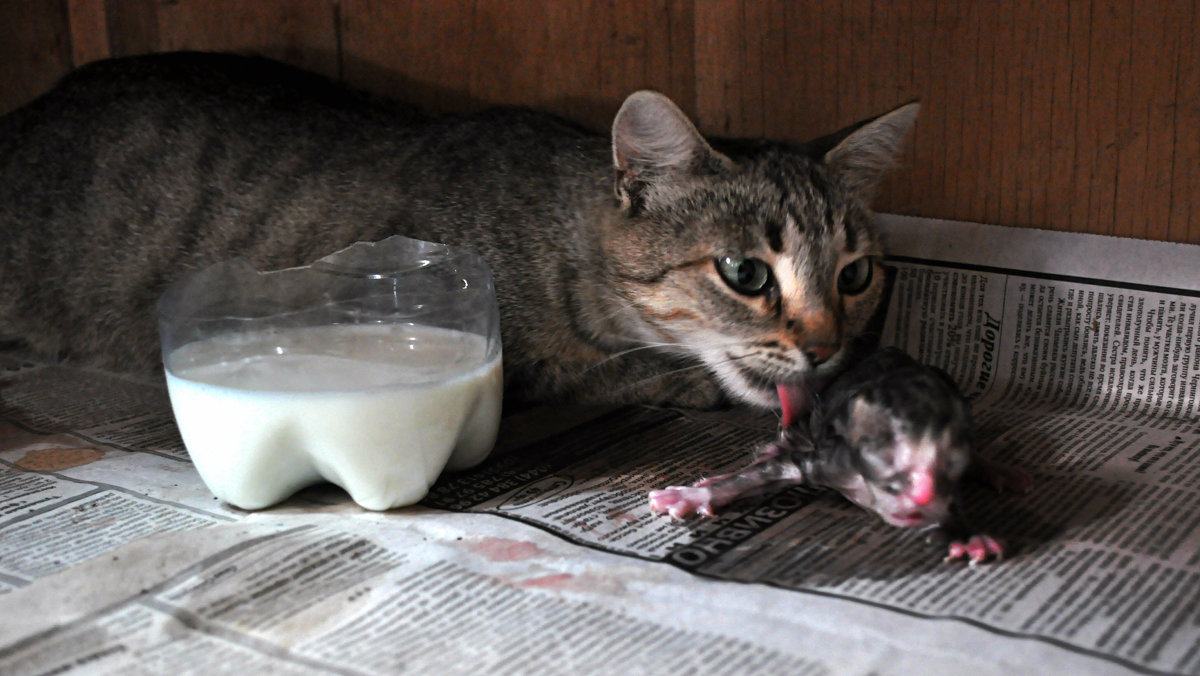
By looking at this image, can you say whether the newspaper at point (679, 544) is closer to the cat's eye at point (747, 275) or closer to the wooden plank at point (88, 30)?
the cat's eye at point (747, 275)

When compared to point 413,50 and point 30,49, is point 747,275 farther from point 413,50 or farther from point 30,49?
point 30,49

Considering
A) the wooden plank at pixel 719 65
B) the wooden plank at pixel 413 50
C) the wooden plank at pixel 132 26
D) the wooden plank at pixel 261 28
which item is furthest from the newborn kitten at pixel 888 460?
the wooden plank at pixel 132 26

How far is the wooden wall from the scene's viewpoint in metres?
1.55

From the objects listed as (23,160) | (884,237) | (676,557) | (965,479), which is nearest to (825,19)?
(884,237)

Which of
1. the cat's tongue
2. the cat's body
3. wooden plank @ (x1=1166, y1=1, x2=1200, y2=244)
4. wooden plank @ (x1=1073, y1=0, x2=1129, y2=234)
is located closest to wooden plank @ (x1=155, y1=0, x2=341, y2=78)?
the cat's body

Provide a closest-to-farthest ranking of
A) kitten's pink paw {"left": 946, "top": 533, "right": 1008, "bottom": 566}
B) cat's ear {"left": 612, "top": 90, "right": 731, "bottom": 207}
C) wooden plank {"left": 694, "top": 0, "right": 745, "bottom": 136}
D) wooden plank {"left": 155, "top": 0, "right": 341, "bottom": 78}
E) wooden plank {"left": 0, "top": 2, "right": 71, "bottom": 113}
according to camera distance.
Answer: kitten's pink paw {"left": 946, "top": 533, "right": 1008, "bottom": 566}, cat's ear {"left": 612, "top": 90, "right": 731, "bottom": 207}, wooden plank {"left": 694, "top": 0, "right": 745, "bottom": 136}, wooden plank {"left": 155, "top": 0, "right": 341, "bottom": 78}, wooden plank {"left": 0, "top": 2, "right": 71, "bottom": 113}

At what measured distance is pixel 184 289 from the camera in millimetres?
1357

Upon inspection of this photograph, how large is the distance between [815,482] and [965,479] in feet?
0.62

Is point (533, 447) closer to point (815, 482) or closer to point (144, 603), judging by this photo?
point (815, 482)

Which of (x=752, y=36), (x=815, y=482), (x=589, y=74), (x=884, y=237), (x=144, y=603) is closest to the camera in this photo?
(x=144, y=603)

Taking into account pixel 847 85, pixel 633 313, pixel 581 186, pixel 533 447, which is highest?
pixel 847 85

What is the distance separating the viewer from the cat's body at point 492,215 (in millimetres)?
1427

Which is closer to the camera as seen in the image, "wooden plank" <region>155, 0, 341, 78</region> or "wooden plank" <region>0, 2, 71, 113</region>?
"wooden plank" <region>155, 0, 341, 78</region>

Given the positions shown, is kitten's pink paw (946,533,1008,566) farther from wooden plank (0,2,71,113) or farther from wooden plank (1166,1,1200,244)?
wooden plank (0,2,71,113)
